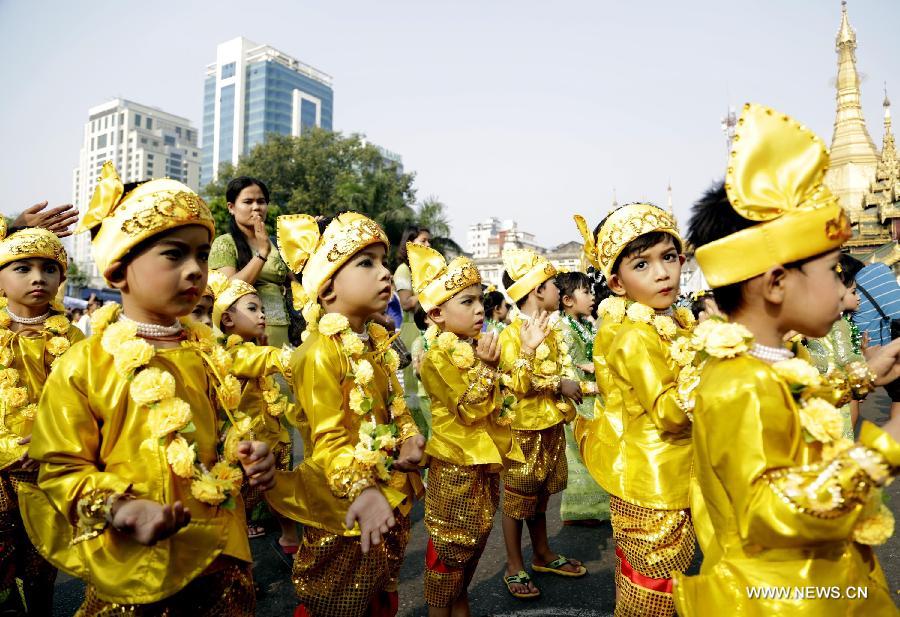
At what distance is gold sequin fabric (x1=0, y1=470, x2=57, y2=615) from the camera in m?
3.36

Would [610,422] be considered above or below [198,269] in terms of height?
below

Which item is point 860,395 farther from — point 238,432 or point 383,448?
point 238,432

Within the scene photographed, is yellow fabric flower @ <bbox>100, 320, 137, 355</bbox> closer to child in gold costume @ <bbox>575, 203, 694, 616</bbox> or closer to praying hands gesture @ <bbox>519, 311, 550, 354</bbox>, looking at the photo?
child in gold costume @ <bbox>575, 203, 694, 616</bbox>

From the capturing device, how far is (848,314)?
6.20 m

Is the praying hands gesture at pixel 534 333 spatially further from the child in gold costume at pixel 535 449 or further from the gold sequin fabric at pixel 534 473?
the gold sequin fabric at pixel 534 473

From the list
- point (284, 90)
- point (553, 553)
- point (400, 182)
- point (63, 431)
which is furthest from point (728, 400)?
point (284, 90)

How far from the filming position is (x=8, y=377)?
342 cm

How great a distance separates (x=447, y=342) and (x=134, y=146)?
129287 mm

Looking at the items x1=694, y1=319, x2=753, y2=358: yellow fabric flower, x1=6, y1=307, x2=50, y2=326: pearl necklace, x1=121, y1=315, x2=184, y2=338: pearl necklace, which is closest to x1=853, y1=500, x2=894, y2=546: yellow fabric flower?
x1=694, y1=319, x2=753, y2=358: yellow fabric flower

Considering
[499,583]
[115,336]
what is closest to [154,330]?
Result: [115,336]

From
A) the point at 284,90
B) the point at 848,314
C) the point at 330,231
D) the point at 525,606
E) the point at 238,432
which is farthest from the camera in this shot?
the point at 284,90

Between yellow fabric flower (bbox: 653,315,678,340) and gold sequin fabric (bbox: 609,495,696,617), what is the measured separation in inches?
33.5

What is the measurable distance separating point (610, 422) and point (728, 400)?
1603mm

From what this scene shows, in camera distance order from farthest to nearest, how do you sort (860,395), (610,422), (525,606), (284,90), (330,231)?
(284,90), (525,606), (610,422), (330,231), (860,395)
